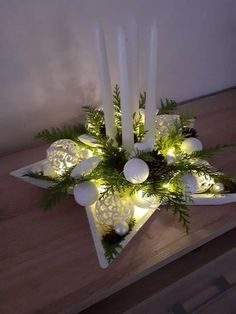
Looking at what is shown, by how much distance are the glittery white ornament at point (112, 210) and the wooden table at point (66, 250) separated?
38 mm

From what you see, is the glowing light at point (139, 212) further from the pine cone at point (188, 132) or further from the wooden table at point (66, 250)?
the pine cone at point (188, 132)

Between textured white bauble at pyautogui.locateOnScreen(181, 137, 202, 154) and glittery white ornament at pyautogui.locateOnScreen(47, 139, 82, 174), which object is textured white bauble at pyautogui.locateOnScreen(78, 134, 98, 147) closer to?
glittery white ornament at pyautogui.locateOnScreen(47, 139, 82, 174)

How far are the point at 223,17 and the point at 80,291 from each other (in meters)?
0.75

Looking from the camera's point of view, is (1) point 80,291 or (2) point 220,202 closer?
(1) point 80,291

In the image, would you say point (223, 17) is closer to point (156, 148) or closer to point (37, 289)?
point (156, 148)

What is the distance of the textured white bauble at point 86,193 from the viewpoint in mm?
465

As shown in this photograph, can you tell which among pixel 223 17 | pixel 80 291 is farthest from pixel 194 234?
pixel 223 17

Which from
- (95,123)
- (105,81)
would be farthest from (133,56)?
(95,123)

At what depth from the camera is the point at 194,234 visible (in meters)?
0.47

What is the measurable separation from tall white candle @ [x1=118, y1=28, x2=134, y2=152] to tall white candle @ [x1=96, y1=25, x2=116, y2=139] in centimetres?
3

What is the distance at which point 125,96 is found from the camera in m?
0.44

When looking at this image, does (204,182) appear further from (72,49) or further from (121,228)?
(72,49)

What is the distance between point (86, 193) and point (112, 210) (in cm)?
5

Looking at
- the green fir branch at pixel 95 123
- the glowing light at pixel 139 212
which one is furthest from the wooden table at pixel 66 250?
the green fir branch at pixel 95 123
